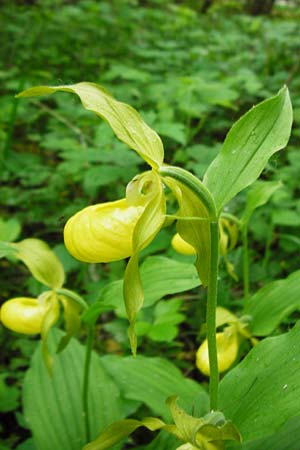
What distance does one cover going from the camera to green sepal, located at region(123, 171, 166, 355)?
0.89 m

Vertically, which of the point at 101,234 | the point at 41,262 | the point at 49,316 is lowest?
the point at 49,316

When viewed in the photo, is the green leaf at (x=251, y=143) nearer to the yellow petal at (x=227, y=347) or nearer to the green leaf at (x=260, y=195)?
the green leaf at (x=260, y=195)

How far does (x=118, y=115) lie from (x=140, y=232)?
0.65 feet

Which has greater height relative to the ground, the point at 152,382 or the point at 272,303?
the point at 272,303

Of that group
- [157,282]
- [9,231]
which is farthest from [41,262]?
[9,231]

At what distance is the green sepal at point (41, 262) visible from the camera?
4.55 ft

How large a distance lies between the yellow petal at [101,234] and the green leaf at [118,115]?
116 mm

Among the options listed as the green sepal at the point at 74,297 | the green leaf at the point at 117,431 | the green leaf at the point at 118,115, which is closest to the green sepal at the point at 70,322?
the green sepal at the point at 74,297

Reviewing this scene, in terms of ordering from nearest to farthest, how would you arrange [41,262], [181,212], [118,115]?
[118,115] → [181,212] → [41,262]

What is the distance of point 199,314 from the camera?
203cm

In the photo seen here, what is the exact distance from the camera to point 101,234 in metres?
0.90

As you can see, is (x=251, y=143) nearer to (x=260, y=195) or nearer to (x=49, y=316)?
(x=260, y=195)

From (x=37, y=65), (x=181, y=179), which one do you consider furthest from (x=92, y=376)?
(x=37, y=65)

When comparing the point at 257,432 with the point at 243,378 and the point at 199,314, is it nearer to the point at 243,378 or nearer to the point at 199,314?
the point at 243,378
